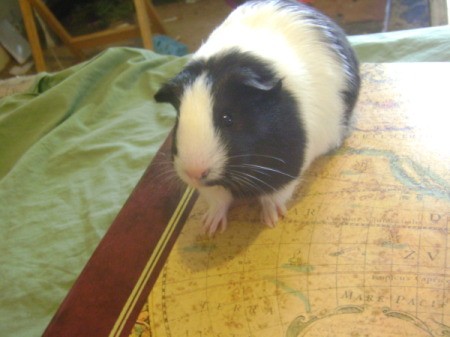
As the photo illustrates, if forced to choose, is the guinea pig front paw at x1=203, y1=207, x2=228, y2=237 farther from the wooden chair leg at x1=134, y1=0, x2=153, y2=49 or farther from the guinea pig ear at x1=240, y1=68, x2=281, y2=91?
the wooden chair leg at x1=134, y1=0, x2=153, y2=49

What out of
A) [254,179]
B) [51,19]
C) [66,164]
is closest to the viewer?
[254,179]

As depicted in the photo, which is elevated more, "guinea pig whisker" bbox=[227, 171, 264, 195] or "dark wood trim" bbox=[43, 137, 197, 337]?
"guinea pig whisker" bbox=[227, 171, 264, 195]

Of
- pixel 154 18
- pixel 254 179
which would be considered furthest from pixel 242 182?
pixel 154 18

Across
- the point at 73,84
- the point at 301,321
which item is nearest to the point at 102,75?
the point at 73,84

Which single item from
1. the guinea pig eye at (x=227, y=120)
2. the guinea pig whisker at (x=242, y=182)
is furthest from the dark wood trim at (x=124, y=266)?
the guinea pig eye at (x=227, y=120)

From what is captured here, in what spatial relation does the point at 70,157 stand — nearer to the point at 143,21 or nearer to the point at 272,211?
the point at 272,211

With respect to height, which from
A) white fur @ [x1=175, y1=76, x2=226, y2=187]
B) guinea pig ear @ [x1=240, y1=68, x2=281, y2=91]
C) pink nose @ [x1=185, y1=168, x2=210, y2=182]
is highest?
guinea pig ear @ [x1=240, y1=68, x2=281, y2=91]

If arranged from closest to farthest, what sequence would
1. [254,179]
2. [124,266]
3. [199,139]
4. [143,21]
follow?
[199,139] → [254,179] → [124,266] → [143,21]

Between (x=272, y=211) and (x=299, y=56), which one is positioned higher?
(x=299, y=56)

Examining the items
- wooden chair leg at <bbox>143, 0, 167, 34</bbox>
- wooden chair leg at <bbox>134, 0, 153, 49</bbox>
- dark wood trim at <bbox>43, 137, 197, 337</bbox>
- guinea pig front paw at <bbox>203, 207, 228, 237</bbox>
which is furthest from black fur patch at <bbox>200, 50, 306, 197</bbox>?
wooden chair leg at <bbox>143, 0, 167, 34</bbox>
